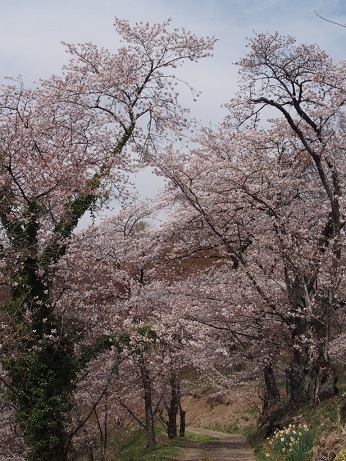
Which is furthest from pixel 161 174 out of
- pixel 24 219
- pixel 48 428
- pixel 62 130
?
pixel 48 428

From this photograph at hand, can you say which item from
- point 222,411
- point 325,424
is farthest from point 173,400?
point 222,411

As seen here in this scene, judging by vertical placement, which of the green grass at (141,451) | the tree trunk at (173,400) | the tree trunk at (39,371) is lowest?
the green grass at (141,451)

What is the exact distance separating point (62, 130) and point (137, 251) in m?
5.40

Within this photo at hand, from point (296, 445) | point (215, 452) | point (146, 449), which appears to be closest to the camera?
point (296, 445)

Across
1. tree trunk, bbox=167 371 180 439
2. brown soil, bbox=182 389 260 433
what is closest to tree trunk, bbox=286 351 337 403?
tree trunk, bbox=167 371 180 439

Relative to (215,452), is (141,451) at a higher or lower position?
lower

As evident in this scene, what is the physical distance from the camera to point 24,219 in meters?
10.4

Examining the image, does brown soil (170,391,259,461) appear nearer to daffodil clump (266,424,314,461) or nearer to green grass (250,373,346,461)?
green grass (250,373,346,461)

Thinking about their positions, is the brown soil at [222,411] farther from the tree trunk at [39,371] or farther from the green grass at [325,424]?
the green grass at [325,424]

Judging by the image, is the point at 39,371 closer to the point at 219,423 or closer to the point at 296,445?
the point at 296,445

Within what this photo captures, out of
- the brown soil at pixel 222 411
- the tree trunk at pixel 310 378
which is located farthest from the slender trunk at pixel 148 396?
the brown soil at pixel 222 411

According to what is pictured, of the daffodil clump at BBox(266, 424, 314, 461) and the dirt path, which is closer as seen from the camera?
the daffodil clump at BBox(266, 424, 314, 461)

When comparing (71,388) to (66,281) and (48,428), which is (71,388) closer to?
(48,428)

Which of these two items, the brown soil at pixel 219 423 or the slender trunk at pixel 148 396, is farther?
the slender trunk at pixel 148 396
